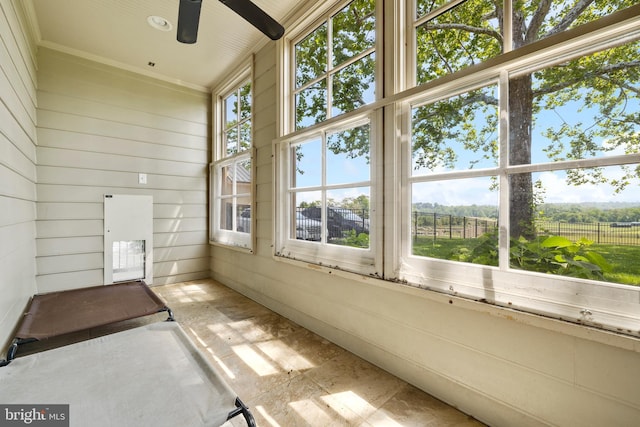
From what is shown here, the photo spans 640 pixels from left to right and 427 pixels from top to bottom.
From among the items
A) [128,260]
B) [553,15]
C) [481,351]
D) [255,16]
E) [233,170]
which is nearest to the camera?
[553,15]

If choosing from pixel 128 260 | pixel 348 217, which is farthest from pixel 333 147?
pixel 128 260

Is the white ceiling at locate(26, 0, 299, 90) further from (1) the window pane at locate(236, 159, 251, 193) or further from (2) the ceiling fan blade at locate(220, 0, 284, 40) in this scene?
(1) the window pane at locate(236, 159, 251, 193)

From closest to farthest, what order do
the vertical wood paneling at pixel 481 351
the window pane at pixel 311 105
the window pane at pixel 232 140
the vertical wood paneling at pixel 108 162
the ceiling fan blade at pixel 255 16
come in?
1. the vertical wood paneling at pixel 481 351
2. the ceiling fan blade at pixel 255 16
3. the window pane at pixel 311 105
4. the vertical wood paneling at pixel 108 162
5. the window pane at pixel 232 140

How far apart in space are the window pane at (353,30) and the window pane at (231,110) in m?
1.90

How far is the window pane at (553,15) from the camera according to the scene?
45.1 inches

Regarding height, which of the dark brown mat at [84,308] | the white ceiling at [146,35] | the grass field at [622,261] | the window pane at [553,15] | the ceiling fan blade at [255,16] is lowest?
the dark brown mat at [84,308]

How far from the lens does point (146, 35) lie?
284cm

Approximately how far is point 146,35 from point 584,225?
3.93 m

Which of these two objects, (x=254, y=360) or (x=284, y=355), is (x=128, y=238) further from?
(x=284, y=355)

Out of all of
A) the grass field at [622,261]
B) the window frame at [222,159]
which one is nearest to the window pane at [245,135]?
the window frame at [222,159]

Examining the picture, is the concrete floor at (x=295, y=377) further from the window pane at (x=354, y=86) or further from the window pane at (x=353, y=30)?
the window pane at (x=353, y=30)

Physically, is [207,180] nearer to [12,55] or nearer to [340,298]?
[12,55]

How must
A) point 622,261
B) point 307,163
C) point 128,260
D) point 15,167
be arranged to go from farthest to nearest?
point 128,260, point 307,163, point 15,167, point 622,261

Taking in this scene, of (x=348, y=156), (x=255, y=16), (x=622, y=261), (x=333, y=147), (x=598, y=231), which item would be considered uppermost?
(x=255, y=16)
